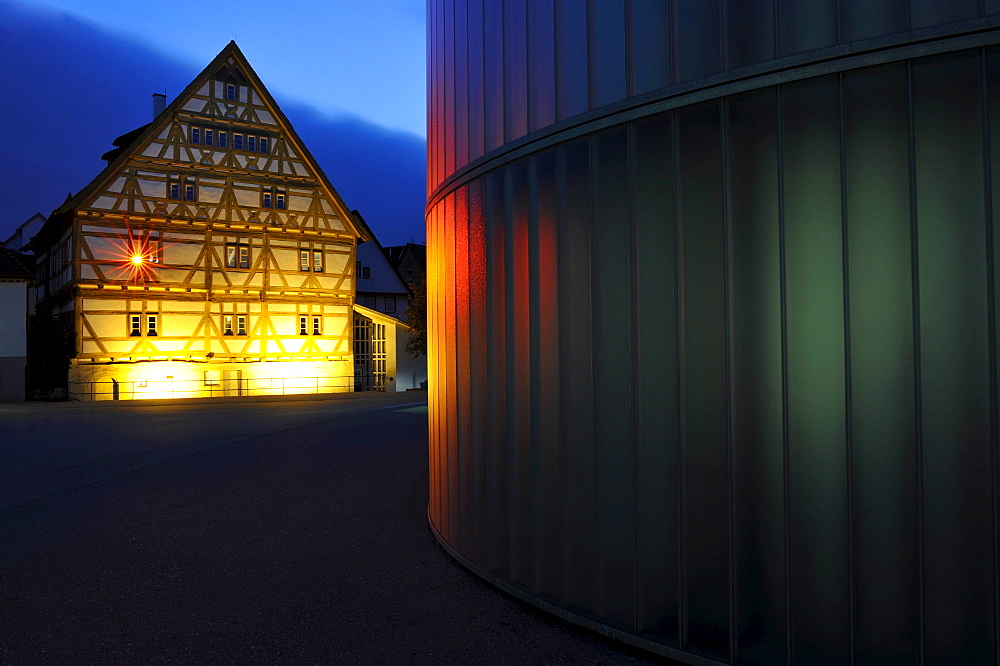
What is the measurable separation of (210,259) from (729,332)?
26.5 metres

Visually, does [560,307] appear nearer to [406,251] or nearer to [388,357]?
[388,357]

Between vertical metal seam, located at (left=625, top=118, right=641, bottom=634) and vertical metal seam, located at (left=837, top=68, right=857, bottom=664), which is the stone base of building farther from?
vertical metal seam, located at (left=837, top=68, right=857, bottom=664)

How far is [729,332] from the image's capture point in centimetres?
313

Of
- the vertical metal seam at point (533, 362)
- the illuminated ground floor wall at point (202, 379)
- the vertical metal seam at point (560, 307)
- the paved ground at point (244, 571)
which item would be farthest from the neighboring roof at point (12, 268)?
the vertical metal seam at point (560, 307)

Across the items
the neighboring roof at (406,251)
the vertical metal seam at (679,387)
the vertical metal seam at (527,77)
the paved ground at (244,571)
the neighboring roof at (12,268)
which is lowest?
the paved ground at (244,571)

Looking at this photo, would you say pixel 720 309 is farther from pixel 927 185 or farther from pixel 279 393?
pixel 279 393

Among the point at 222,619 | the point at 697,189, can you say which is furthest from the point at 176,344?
the point at 697,189

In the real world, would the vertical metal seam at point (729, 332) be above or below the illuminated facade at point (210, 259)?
below

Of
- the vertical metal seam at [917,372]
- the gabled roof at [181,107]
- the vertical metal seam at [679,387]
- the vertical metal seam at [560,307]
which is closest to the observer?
the vertical metal seam at [917,372]

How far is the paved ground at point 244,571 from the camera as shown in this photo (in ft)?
11.6

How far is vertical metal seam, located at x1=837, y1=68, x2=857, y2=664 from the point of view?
9.25 ft

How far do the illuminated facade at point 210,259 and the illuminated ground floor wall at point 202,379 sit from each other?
47mm

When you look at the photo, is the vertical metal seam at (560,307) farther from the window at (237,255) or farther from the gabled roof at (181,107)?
the window at (237,255)

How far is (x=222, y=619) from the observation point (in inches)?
155
